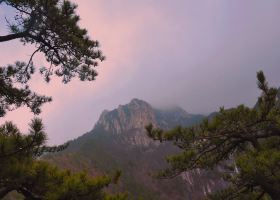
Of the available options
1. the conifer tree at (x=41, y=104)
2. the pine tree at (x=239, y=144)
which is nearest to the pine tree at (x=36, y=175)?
the conifer tree at (x=41, y=104)

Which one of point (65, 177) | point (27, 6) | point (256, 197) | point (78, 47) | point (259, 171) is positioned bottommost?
point (256, 197)

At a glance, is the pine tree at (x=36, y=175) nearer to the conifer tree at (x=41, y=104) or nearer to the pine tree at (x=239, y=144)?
the conifer tree at (x=41, y=104)

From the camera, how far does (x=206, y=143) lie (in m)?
9.16

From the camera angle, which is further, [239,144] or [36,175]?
[239,144]

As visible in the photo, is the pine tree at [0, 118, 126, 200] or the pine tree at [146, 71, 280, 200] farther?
the pine tree at [146, 71, 280, 200]

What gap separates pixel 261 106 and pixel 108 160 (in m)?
176

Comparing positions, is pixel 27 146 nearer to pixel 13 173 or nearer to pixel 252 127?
pixel 13 173

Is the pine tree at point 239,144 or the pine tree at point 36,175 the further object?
the pine tree at point 239,144

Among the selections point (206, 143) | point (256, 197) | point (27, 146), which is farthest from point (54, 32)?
point (256, 197)

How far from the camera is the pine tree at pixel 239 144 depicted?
8117mm

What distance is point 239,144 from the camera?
9531 millimetres

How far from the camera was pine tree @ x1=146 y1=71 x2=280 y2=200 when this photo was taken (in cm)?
812

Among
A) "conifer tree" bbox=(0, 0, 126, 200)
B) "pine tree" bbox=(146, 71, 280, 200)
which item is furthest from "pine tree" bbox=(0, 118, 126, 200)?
"pine tree" bbox=(146, 71, 280, 200)

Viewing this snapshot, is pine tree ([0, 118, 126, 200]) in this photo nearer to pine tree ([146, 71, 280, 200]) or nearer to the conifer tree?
the conifer tree
